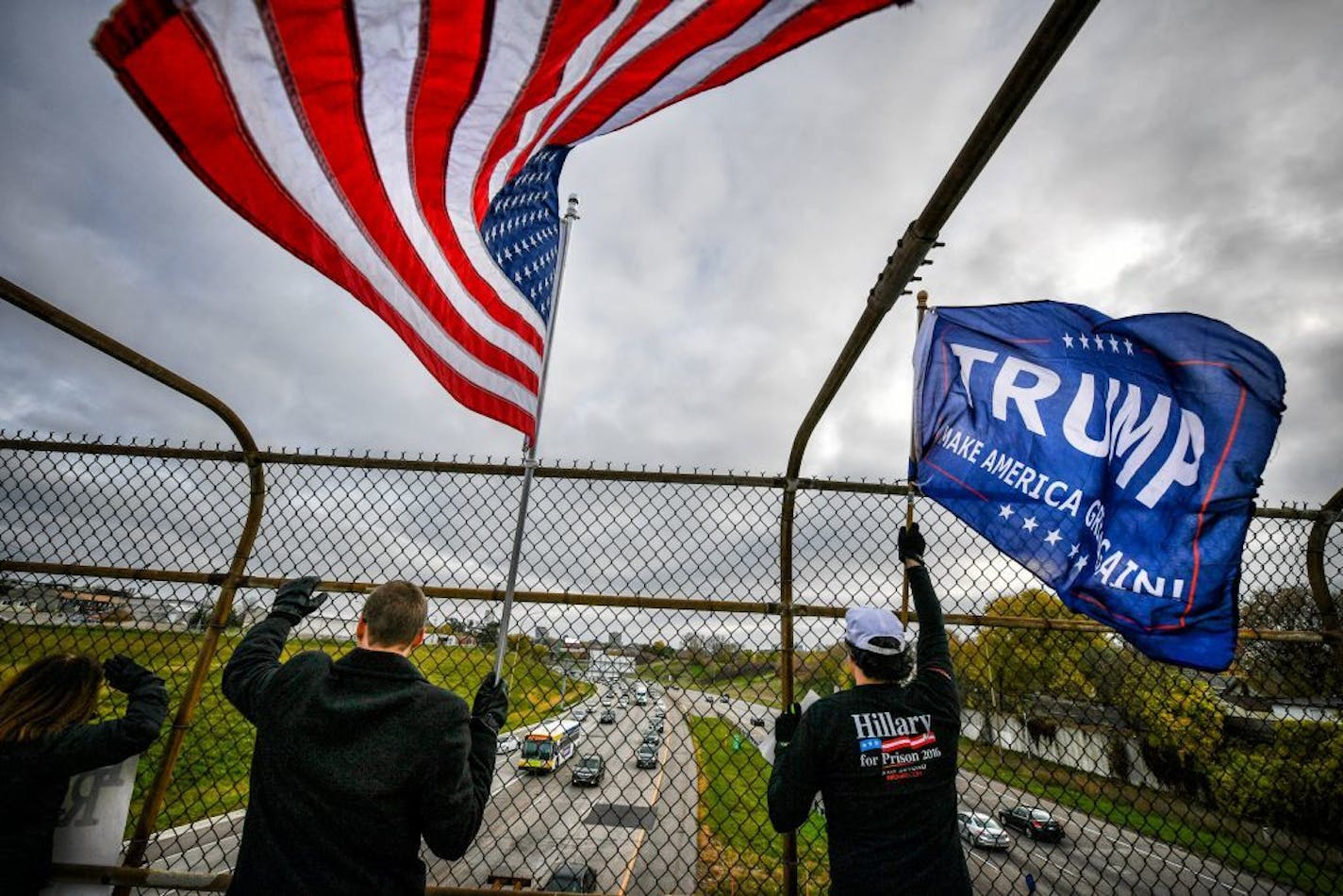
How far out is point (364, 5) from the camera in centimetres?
176

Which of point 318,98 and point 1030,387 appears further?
point 1030,387

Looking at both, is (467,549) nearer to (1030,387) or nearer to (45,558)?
(45,558)

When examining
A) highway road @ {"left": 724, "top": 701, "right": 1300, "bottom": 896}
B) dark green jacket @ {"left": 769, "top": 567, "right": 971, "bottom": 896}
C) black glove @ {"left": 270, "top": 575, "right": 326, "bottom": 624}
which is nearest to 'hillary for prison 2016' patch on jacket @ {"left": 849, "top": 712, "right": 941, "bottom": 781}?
dark green jacket @ {"left": 769, "top": 567, "right": 971, "bottom": 896}

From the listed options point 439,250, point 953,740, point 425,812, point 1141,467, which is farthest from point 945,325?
point 425,812

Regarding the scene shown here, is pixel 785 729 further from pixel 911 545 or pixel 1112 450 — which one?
pixel 1112 450

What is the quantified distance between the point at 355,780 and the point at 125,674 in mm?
1771

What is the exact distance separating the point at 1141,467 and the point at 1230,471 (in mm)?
406

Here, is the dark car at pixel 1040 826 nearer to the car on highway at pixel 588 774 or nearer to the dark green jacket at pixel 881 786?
the car on highway at pixel 588 774

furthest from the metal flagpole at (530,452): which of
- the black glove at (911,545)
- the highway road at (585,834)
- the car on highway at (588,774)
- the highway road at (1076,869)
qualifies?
the car on highway at (588,774)

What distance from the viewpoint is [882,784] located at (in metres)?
2.12

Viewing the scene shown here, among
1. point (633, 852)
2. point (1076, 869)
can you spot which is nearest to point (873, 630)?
point (633, 852)

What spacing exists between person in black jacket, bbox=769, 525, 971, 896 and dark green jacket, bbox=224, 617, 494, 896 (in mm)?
1255

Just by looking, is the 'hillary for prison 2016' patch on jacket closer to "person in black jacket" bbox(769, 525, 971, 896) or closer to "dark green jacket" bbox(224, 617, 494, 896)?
"person in black jacket" bbox(769, 525, 971, 896)

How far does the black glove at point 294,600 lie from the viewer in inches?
91.3
